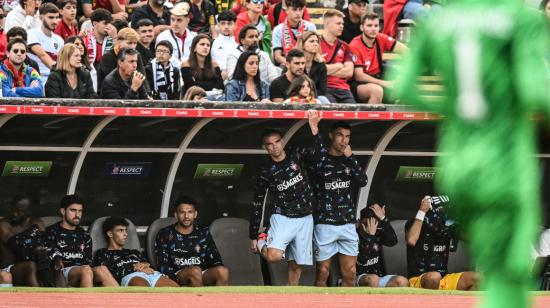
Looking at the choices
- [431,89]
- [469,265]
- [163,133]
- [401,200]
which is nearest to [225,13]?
[163,133]

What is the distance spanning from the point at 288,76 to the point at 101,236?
2.68m

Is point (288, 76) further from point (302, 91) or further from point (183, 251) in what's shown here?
point (183, 251)

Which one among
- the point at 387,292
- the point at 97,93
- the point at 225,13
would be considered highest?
the point at 225,13

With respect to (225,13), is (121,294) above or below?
below

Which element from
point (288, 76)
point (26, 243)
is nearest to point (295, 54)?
point (288, 76)

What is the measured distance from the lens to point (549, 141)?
15.1m

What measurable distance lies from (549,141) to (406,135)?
1.74 metres

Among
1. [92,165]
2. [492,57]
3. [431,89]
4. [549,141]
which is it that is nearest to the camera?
[492,57]

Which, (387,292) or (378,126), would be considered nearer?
(387,292)

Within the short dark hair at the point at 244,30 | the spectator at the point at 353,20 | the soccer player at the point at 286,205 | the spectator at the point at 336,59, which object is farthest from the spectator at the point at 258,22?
the soccer player at the point at 286,205

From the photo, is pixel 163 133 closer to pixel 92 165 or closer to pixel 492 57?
pixel 92 165

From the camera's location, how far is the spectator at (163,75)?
45.5 ft

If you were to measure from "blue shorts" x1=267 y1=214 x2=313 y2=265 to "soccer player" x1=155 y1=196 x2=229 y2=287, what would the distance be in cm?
64

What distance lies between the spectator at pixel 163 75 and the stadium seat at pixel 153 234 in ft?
4.47
